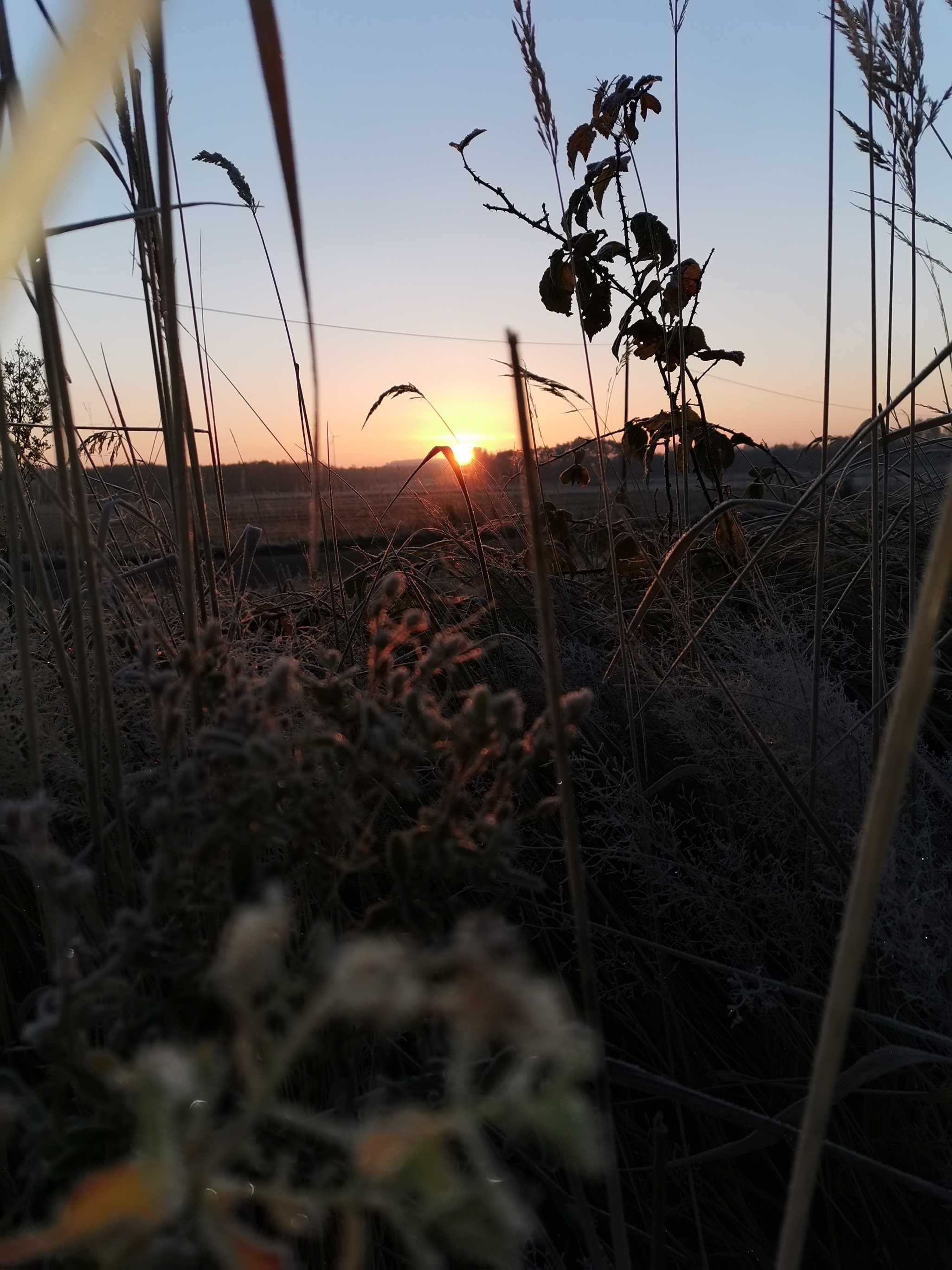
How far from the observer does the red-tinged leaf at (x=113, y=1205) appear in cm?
22

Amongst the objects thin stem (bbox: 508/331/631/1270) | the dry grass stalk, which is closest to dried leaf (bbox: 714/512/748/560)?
thin stem (bbox: 508/331/631/1270)

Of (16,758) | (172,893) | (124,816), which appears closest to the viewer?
(172,893)

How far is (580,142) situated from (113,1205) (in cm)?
264

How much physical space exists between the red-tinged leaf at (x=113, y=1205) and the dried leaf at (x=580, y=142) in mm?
2571

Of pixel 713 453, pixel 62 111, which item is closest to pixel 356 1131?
pixel 62 111

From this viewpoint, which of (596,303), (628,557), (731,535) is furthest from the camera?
(596,303)

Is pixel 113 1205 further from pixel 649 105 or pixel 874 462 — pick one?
pixel 649 105

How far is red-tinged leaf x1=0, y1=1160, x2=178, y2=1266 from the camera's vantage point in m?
0.22

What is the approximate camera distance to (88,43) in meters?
0.30

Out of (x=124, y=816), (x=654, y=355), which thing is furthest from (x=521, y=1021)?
(x=654, y=355)

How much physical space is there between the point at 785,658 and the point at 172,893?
3.68 ft

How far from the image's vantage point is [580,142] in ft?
7.98

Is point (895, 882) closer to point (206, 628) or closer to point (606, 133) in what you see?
point (206, 628)

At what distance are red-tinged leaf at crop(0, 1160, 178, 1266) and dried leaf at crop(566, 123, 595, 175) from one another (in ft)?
8.43
